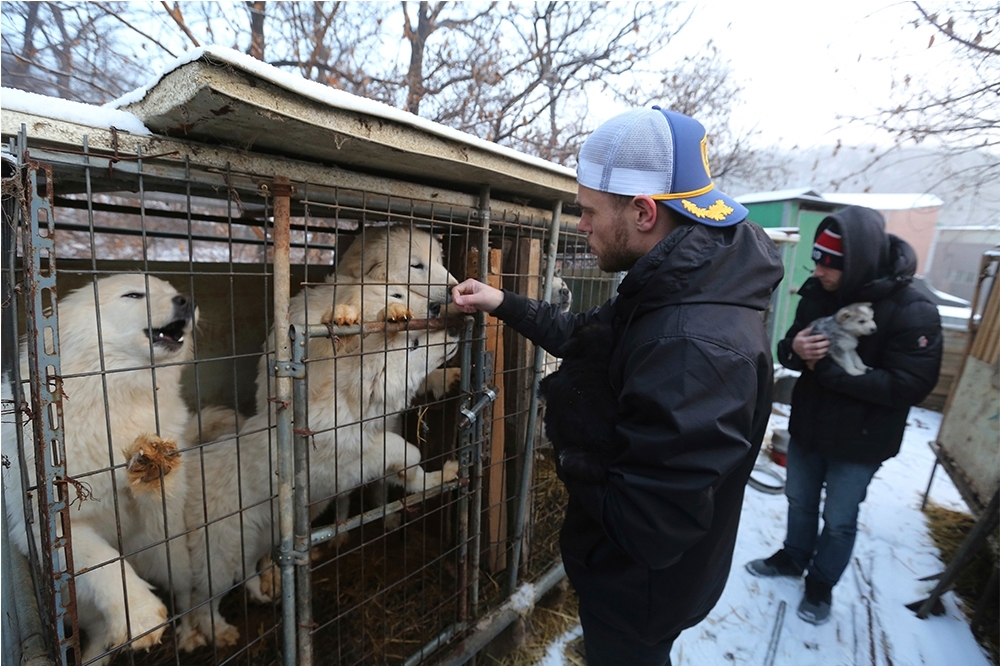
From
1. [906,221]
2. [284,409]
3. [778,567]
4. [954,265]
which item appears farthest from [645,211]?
[954,265]

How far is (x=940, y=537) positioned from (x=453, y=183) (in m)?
6.03

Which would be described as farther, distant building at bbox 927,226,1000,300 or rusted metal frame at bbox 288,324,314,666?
distant building at bbox 927,226,1000,300

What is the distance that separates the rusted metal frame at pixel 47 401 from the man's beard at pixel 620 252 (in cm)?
184

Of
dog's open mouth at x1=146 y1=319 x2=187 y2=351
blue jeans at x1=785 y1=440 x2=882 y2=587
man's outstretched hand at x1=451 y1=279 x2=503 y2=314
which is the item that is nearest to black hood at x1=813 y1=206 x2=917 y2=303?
blue jeans at x1=785 y1=440 x2=882 y2=587

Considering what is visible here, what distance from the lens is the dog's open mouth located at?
97.5 inches

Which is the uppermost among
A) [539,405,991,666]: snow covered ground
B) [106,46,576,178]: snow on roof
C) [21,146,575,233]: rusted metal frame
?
[106,46,576,178]: snow on roof

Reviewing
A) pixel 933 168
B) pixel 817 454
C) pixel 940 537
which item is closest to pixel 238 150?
pixel 817 454

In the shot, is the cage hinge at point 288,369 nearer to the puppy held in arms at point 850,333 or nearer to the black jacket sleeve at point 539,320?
the black jacket sleeve at point 539,320

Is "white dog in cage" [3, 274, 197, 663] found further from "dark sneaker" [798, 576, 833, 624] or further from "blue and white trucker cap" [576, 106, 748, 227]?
"dark sneaker" [798, 576, 833, 624]

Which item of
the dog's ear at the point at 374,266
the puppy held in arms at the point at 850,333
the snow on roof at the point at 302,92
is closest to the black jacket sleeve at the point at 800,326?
the puppy held in arms at the point at 850,333

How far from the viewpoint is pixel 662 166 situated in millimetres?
1647

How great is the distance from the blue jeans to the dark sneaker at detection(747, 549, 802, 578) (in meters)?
0.10

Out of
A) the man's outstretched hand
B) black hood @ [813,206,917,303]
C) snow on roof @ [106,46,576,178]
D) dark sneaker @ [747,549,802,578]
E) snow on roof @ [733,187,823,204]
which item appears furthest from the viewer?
snow on roof @ [733,187,823,204]

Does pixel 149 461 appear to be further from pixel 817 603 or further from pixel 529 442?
pixel 817 603
